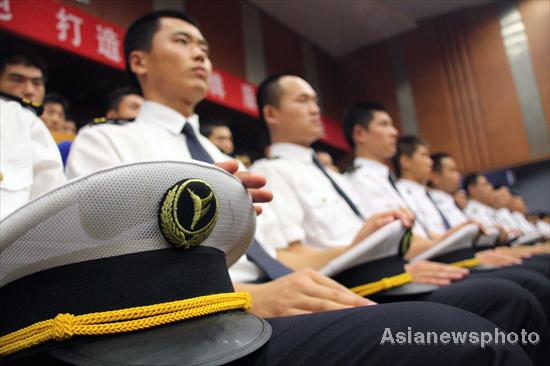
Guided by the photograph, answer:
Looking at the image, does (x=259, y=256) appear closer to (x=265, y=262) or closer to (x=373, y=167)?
(x=265, y=262)

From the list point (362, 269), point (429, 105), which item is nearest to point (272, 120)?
point (429, 105)

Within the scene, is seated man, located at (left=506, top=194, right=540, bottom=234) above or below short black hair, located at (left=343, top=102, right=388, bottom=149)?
below

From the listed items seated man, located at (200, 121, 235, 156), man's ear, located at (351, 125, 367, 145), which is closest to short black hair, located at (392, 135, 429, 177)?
man's ear, located at (351, 125, 367, 145)

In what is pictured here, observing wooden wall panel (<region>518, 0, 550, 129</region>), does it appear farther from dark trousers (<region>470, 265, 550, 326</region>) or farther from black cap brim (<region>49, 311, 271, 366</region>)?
black cap brim (<region>49, 311, 271, 366</region>)

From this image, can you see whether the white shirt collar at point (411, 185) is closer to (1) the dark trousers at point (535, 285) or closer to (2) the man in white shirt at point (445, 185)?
(2) the man in white shirt at point (445, 185)

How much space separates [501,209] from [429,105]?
127 inches

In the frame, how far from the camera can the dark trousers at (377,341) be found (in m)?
0.39

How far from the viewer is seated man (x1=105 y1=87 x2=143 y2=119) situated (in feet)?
5.45

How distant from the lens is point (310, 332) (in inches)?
17.8

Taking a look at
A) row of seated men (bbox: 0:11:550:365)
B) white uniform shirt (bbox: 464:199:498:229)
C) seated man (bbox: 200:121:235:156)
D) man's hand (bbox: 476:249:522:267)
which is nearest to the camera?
row of seated men (bbox: 0:11:550:365)

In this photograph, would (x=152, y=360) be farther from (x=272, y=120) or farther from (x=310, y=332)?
(x=272, y=120)

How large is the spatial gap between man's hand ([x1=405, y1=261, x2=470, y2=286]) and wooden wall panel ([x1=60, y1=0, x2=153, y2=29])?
2.14m

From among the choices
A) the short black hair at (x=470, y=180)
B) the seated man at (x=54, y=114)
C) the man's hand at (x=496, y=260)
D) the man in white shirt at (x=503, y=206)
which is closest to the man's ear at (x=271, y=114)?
the man's hand at (x=496, y=260)

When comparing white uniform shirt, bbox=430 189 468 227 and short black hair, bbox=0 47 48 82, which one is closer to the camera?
Answer: short black hair, bbox=0 47 48 82
